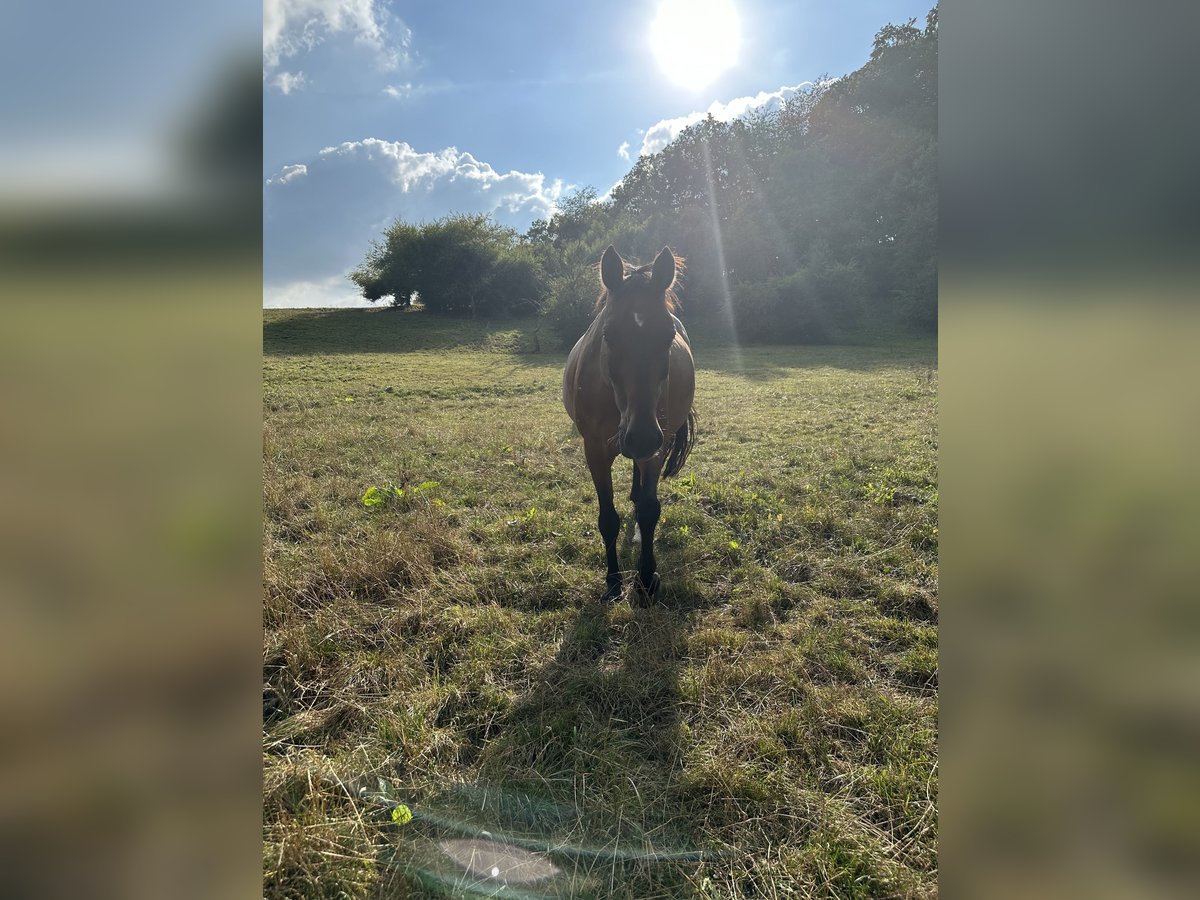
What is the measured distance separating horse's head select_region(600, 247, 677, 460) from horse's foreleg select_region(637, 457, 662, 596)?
1.03 metres

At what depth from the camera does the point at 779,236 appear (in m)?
32.6

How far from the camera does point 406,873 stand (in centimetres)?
185

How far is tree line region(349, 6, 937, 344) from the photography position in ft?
93.5

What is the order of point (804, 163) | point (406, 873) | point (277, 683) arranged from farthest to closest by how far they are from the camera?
point (804, 163)
point (277, 683)
point (406, 873)

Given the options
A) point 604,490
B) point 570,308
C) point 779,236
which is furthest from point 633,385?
point 779,236

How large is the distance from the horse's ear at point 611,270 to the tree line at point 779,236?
19.2m

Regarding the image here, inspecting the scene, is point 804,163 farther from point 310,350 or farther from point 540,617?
point 540,617

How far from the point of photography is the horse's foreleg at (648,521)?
13.1ft

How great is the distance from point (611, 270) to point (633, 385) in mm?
900
